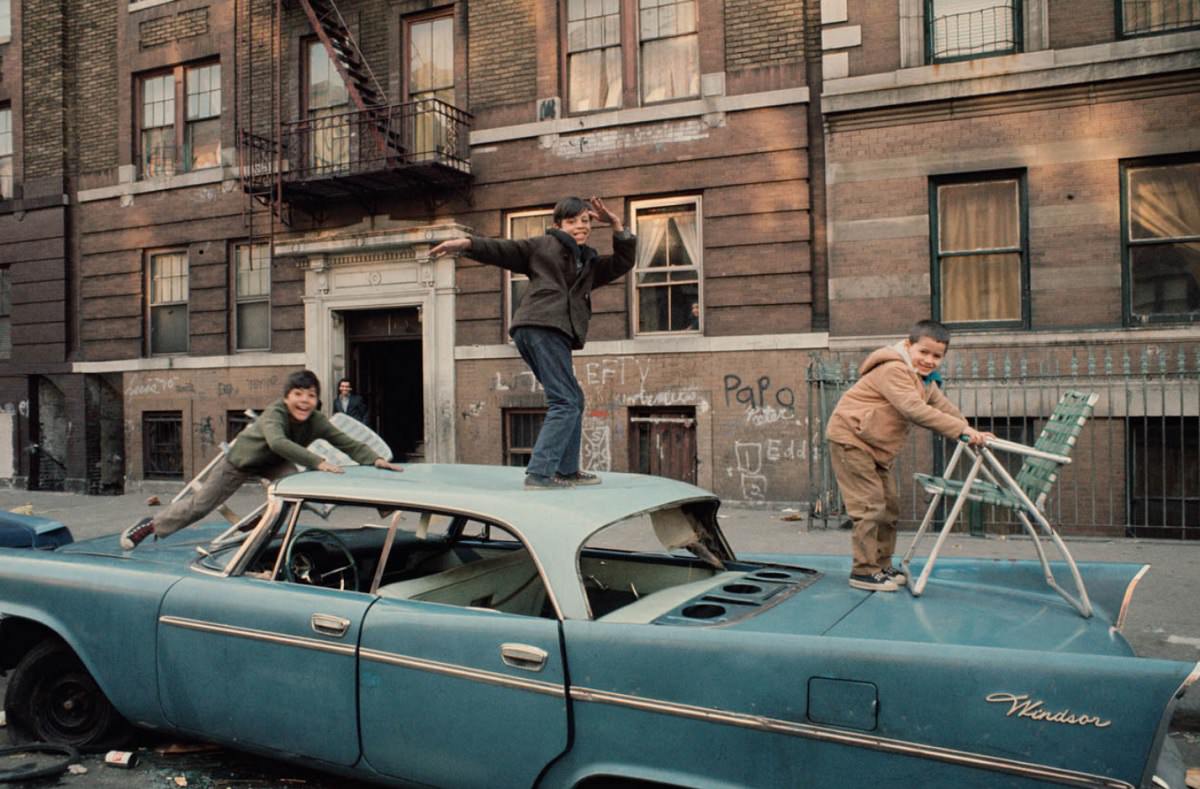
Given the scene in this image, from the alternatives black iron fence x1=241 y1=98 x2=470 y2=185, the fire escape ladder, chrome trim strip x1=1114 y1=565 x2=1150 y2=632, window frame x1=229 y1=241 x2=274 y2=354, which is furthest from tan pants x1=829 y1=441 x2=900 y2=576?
window frame x1=229 y1=241 x2=274 y2=354

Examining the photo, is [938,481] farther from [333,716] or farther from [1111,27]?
[1111,27]

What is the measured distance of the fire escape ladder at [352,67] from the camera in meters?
13.3

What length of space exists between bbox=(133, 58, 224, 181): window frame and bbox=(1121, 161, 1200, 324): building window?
45.3 ft

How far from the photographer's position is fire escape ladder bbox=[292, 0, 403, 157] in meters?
13.3

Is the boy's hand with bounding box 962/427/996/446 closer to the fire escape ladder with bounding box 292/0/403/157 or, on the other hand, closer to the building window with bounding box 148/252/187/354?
the fire escape ladder with bounding box 292/0/403/157

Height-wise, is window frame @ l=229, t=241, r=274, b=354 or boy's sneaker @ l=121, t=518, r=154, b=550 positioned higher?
window frame @ l=229, t=241, r=274, b=354

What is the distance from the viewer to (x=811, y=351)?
11.3 metres

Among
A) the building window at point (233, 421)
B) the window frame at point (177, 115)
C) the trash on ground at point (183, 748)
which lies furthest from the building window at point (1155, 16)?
the building window at point (233, 421)

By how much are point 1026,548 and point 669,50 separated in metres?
8.03

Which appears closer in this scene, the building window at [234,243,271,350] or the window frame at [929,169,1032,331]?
the window frame at [929,169,1032,331]

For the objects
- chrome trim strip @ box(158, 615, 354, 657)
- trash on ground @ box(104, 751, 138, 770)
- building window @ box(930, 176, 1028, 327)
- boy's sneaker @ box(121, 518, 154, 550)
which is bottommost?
trash on ground @ box(104, 751, 138, 770)

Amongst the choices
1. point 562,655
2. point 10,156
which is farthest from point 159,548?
point 10,156

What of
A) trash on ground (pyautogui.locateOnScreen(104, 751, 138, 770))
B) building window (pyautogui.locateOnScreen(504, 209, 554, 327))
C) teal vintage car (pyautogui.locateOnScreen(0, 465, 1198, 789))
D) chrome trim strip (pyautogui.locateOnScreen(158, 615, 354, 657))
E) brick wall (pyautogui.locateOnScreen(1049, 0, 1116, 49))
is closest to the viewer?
teal vintage car (pyautogui.locateOnScreen(0, 465, 1198, 789))

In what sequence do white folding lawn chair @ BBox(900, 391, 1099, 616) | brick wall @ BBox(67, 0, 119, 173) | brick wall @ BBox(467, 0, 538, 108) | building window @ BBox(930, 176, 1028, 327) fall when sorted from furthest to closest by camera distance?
brick wall @ BBox(67, 0, 119, 173)
brick wall @ BBox(467, 0, 538, 108)
building window @ BBox(930, 176, 1028, 327)
white folding lawn chair @ BBox(900, 391, 1099, 616)
